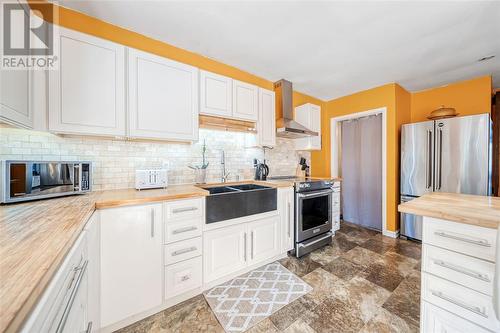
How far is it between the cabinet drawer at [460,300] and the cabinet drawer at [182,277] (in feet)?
5.25

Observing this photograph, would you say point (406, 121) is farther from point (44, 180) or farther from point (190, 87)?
point (44, 180)

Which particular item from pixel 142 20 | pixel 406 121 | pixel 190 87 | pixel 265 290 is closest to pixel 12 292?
pixel 265 290

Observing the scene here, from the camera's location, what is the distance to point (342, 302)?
1.61 metres

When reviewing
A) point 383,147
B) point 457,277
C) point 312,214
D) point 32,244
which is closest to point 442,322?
point 457,277

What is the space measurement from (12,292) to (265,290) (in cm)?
175

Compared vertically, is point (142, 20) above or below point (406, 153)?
above

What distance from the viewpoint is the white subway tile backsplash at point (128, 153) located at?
1456 mm

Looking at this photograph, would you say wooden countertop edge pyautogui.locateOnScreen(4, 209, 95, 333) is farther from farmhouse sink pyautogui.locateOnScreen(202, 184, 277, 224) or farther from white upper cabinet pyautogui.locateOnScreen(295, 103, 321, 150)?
white upper cabinet pyautogui.locateOnScreen(295, 103, 321, 150)

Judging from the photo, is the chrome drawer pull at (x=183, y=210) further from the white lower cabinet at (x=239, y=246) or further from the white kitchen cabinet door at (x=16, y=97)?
the white kitchen cabinet door at (x=16, y=97)

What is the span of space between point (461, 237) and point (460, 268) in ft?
0.53

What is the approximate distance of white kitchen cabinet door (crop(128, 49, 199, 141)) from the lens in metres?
1.67

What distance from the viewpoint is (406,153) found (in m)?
2.93

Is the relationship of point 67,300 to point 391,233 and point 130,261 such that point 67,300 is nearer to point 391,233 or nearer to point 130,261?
point 130,261

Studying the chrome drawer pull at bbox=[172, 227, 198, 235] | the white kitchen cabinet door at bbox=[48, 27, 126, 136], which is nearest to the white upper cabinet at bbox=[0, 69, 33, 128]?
the white kitchen cabinet door at bbox=[48, 27, 126, 136]
